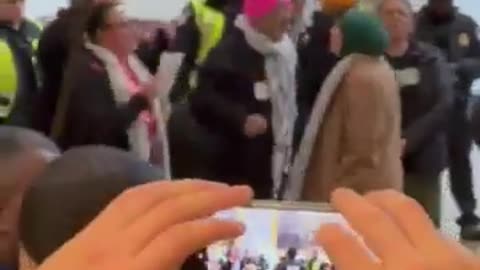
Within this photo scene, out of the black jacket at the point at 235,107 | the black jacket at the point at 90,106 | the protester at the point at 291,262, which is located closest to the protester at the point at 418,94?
the black jacket at the point at 235,107

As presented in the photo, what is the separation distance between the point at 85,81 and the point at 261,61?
0.63m

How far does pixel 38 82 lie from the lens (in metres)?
3.78

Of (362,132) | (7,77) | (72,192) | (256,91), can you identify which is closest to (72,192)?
(72,192)

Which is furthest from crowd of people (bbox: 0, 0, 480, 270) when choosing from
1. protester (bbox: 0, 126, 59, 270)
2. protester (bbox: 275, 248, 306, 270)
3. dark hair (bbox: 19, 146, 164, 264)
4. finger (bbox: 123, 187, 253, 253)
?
finger (bbox: 123, 187, 253, 253)

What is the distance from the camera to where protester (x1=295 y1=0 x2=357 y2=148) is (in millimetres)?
4062

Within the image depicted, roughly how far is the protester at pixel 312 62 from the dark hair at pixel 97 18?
750 millimetres

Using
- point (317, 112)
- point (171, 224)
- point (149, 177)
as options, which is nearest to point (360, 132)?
point (317, 112)

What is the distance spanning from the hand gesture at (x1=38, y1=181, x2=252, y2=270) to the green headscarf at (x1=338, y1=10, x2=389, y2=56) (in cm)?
314

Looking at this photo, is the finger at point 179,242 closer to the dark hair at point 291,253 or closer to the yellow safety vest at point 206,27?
the dark hair at point 291,253

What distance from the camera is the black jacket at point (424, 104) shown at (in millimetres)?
4102

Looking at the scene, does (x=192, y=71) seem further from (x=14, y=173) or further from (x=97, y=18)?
(x=14, y=173)

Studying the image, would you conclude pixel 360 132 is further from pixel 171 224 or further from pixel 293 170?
pixel 171 224

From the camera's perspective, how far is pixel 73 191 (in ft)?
3.58

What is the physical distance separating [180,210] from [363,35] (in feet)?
10.4
